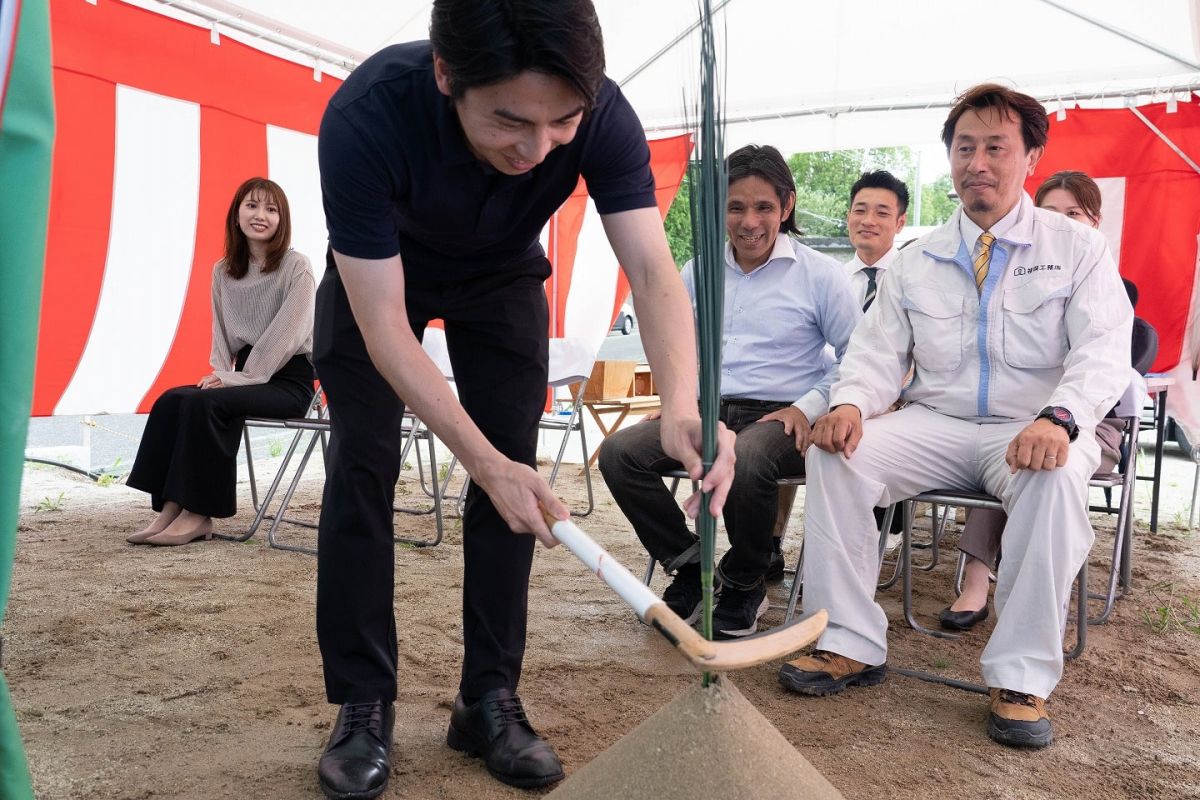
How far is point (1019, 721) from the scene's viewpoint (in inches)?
81.6

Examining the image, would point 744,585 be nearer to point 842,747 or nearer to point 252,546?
point 842,747

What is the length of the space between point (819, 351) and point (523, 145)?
202cm

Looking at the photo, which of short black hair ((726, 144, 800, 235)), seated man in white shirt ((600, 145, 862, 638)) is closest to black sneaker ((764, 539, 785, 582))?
seated man in white shirt ((600, 145, 862, 638))

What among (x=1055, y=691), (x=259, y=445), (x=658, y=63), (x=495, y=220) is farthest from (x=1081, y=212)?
(x=259, y=445)

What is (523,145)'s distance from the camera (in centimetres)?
132

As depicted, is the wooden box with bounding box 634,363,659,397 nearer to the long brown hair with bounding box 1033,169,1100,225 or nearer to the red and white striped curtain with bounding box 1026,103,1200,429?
the red and white striped curtain with bounding box 1026,103,1200,429

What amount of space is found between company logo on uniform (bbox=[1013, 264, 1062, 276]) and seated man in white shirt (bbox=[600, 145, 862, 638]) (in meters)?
0.58

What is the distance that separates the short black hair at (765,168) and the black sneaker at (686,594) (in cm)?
114

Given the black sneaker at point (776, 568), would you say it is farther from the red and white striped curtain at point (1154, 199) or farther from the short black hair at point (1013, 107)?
the red and white striped curtain at point (1154, 199)

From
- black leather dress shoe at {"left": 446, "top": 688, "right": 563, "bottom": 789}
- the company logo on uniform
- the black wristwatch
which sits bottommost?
black leather dress shoe at {"left": 446, "top": 688, "right": 563, "bottom": 789}

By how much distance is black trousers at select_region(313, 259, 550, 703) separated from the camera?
177 centimetres

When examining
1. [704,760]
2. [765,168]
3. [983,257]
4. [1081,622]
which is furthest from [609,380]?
[704,760]

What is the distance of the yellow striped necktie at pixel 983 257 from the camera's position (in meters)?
2.60

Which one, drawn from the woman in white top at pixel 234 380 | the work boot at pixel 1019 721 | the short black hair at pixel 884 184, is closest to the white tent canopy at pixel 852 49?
the short black hair at pixel 884 184
